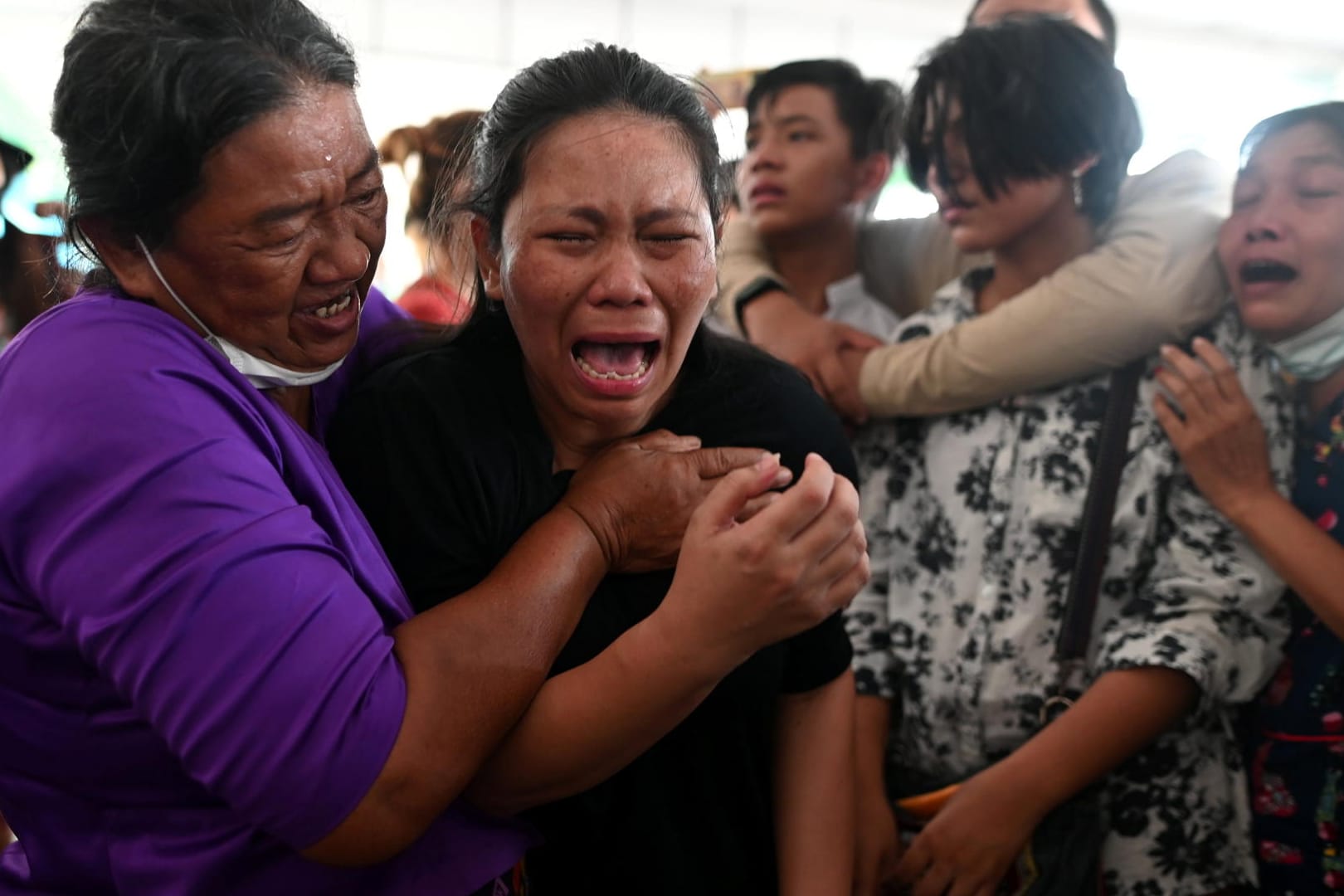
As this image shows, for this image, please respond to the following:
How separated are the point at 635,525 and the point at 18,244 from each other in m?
1.55

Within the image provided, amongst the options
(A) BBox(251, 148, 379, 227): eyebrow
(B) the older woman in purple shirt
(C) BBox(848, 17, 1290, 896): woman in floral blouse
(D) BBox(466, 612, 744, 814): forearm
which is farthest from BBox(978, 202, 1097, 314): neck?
(A) BBox(251, 148, 379, 227): eyebrow

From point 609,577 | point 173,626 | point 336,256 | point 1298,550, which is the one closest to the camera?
point 173,626

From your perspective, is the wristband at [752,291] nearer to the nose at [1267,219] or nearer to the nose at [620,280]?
the nose at [1267,219]

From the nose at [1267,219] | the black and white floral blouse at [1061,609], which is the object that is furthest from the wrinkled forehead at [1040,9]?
the black and white floral blouse at [1061,609]

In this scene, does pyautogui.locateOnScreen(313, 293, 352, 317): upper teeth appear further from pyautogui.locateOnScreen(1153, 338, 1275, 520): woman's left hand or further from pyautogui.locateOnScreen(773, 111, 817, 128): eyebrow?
pyautogui.locateOnScreen(773, 111, 817, 128): eyebrow

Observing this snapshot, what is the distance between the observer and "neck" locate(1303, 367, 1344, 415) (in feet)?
4.91

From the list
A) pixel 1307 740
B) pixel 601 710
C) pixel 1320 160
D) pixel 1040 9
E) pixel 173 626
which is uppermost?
pixel 1040 9

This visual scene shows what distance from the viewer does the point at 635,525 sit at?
1.10 m

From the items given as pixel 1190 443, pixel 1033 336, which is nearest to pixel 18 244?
pixel 1033 336

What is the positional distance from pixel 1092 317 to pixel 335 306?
0.99 metres

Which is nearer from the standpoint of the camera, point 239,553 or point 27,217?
point 239,553

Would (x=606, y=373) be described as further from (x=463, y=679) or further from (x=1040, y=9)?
(x=1040, y=9)

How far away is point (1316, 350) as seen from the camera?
58.1 inches

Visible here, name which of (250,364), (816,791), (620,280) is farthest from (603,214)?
(816,791)
